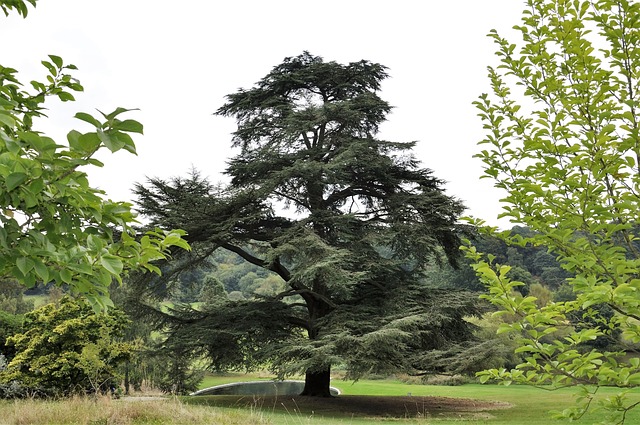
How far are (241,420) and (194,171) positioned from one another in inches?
422

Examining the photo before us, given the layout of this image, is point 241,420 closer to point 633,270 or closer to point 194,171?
point 633,270

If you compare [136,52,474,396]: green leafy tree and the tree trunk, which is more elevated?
[136,52,474,396]: green leafy tree

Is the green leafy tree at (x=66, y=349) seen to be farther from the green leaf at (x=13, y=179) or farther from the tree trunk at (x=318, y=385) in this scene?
the green leaf at (x=13, y=179)

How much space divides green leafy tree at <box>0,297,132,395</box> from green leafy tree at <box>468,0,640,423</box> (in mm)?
14425

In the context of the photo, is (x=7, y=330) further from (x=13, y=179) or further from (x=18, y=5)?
(x=13, y=179)

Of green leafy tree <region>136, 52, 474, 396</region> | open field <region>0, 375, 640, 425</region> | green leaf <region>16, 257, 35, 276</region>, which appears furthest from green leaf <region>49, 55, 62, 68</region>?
green leafy tree <region>136, 52, 474, 396</region>

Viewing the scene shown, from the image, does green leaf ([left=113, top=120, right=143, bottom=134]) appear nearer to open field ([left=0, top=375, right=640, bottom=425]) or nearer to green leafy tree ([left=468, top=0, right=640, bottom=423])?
green leafy tree ([left=468, top=0, right=640, bottom=423])

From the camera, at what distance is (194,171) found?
59.4 feet

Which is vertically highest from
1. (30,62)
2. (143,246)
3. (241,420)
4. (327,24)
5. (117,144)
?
(327,24)

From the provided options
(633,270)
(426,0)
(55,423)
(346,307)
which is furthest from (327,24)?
(633,270)

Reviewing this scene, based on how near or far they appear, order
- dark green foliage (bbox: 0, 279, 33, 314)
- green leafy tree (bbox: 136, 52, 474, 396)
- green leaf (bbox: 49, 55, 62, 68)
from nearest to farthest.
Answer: green leaf (bbox: 49, 55, 62, 68)
green leafy tree (bbox: 136, 52, 474, 396)
dark green foliage (bbox: 0, 279, 33, 314)

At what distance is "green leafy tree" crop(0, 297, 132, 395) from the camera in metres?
15.3

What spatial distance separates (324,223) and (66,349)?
30.6ft

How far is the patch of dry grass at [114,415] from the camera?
913cm
